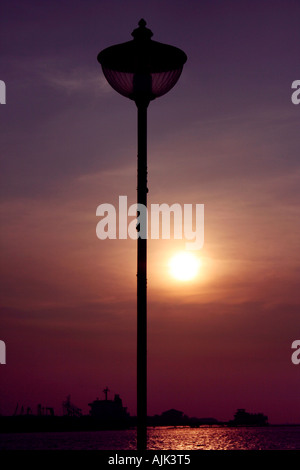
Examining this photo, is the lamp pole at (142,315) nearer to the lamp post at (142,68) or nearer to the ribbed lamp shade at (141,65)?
the lamp post at (142,68)

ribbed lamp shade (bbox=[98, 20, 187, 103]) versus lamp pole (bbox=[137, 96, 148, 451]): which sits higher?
ribbed lamp shade (bbox=[98, 20, 187, 103])

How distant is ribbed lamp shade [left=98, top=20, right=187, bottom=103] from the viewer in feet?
43.4

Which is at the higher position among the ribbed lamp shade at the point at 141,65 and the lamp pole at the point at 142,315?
the ribbed lamp shade at the point at 141,65

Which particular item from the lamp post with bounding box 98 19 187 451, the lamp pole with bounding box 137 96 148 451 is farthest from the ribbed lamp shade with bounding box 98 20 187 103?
the lamp pole with bounding box 137 96 148 451

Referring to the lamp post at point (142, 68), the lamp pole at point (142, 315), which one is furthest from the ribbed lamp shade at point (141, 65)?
the lamp pole at point (142, 315)

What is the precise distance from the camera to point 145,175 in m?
12.6

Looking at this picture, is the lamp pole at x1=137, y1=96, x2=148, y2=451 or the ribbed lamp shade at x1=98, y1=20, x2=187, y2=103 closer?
the lamp pole at x1=137, y1=96, x2=148, y2=451

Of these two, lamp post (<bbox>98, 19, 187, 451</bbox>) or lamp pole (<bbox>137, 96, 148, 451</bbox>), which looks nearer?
lamp pole (<bbox>137, 96, 148, 451</bbox>)

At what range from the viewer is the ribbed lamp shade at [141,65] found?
13.2 meters

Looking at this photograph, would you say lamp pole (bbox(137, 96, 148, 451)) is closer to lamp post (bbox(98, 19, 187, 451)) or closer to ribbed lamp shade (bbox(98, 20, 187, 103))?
lamp post (bbox(98, 19, 187, 451))

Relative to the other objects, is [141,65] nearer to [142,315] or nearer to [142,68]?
[142,68]
